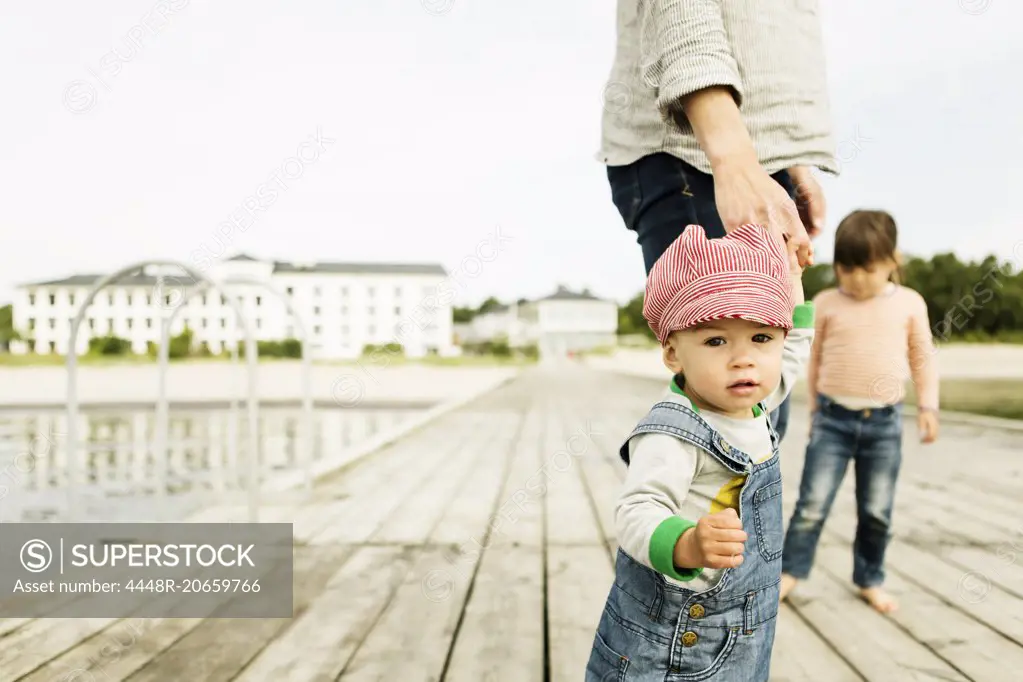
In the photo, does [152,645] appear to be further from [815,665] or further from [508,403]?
[508,403]

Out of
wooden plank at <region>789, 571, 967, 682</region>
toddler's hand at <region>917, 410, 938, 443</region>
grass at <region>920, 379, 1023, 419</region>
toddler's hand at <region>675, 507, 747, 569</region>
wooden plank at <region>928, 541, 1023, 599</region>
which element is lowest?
grass at <region>920, 379, 1023, 419</region>

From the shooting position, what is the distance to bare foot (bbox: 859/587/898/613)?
2424 mm

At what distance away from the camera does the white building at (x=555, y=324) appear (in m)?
87.8

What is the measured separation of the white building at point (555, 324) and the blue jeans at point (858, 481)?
260 feet

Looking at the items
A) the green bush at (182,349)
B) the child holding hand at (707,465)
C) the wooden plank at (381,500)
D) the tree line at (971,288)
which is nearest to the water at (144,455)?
the wooden plank at (381,500)

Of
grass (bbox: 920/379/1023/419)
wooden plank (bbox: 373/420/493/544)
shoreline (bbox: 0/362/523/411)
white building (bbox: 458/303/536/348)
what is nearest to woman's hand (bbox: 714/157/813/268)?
wooden plank (bbox: 373/420/493/544)

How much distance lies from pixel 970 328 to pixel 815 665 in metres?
37.1

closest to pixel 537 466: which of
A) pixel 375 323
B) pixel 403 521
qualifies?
pixel 403 521

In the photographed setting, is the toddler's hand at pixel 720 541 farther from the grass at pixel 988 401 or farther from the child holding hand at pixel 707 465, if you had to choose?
the grass at pixel 988 401

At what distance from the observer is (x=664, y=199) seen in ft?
4.72

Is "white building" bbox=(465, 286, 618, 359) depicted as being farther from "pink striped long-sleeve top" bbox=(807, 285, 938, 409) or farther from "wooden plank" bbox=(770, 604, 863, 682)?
"wooden plank" bbox=(770, 604, 863, 682)

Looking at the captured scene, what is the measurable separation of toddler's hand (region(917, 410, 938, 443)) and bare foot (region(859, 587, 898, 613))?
1.76ft

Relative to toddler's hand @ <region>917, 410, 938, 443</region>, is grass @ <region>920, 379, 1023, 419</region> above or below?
below

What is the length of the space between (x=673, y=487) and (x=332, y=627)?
4.99 ft
